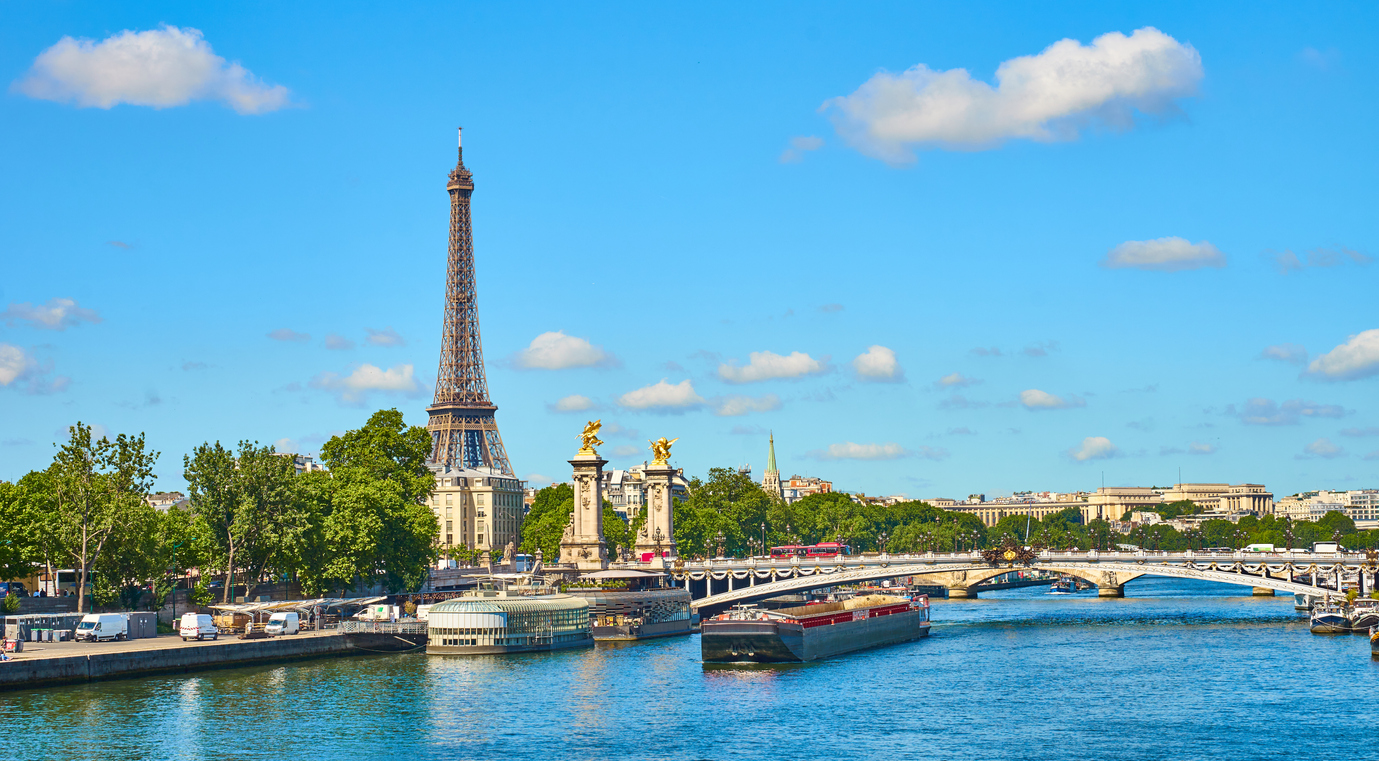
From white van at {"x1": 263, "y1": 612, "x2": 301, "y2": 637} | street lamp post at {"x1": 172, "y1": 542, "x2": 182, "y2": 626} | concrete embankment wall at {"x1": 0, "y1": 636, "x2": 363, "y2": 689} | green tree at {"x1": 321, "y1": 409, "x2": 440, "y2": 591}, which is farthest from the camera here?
green tree at {"x1": 321, "y1": 409, "x2": 440, "y2": 591}

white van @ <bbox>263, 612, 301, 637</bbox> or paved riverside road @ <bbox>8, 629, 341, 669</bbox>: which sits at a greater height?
white van @ <bbox>263, 612, 301, 637</bbox>

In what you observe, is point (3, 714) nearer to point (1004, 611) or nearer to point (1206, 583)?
point (1004, 611)

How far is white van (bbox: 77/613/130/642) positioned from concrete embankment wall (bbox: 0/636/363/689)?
4.83 m

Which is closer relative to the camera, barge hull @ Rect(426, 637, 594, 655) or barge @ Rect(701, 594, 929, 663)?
barge @ Rect(701, 594, 929, 663)

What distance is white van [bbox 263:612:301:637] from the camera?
2739 inches

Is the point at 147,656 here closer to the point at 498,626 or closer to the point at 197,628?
the point at 197,628

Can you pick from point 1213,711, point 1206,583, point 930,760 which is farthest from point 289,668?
point 1206,583

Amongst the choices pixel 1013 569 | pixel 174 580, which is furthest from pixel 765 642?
pixel 1013 569

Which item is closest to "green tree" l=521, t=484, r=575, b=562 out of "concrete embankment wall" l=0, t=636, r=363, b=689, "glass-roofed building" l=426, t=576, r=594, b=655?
"glass-roofed building" l=426, t=576, r=594, b=655

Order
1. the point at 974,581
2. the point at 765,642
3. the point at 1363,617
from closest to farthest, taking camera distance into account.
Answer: the point at 765,642
the point at 1363,617
the point at 974,581

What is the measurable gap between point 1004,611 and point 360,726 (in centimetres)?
6789

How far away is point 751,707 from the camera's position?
56.0m

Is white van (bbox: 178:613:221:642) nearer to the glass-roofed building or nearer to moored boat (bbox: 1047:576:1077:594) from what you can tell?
the glass-roofed building

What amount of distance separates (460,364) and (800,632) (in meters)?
98.0
